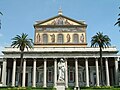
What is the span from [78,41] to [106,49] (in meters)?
9.28

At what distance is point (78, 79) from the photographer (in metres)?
64.2

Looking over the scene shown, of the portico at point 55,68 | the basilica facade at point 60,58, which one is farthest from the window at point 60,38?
the portico at point 55,68

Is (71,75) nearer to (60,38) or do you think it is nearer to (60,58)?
(60,58)

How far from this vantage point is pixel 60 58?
60250 mm

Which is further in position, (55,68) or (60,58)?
(60,58)

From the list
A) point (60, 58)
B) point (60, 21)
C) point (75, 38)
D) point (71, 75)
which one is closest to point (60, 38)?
point (75, 38)

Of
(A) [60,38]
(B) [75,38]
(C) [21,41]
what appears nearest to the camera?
(C) [21,41]

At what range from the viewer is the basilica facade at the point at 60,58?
2335 inches

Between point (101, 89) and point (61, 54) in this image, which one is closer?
point (101, 89)

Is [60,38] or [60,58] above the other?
[60,38]

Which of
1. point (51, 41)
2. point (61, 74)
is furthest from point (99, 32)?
point (61, 74)

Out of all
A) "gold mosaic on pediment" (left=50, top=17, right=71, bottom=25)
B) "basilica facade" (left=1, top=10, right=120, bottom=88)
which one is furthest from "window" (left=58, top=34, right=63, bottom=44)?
"gold mosaic on pediment" (left=50, top=17, right=71, bottom=25)

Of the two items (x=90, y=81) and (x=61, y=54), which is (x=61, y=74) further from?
(x=90, y=81)

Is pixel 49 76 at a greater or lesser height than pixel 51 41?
lesser
